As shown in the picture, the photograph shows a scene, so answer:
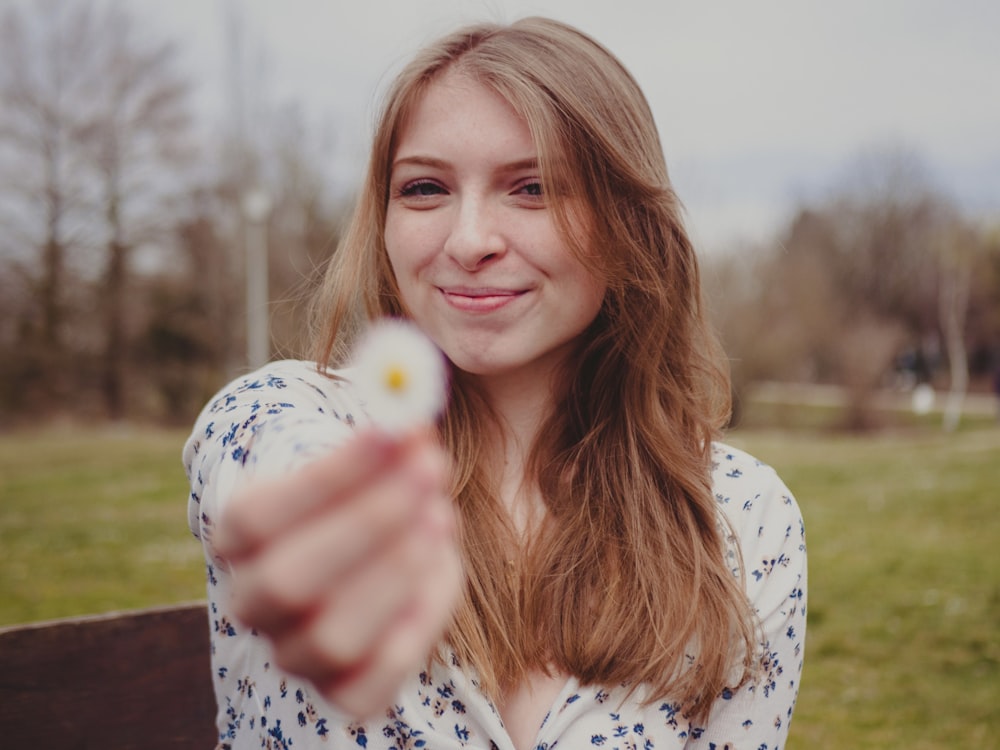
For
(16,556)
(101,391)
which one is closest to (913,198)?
(101,391)

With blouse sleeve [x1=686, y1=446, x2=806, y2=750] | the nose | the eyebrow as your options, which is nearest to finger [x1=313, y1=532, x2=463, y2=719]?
the nose

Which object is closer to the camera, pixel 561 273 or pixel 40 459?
pixel 561 273

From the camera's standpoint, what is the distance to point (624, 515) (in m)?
1.83

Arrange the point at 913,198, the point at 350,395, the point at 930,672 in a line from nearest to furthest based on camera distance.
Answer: the point at 350,395 < the point at 930,672 < the point at 913,198

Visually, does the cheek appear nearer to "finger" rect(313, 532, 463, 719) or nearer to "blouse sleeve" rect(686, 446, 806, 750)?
"blouse sleeve" rect(686, 446, 806, 750)

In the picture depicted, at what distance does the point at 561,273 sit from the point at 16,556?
266 inches

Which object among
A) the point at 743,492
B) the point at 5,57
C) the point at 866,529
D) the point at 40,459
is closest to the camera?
the point at 743,492

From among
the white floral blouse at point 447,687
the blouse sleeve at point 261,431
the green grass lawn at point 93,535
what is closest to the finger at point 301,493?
the blouse sleeve at point 261,431

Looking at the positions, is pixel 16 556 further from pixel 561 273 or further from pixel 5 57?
pixel 5 57

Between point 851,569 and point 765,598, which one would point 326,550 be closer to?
point 765,598

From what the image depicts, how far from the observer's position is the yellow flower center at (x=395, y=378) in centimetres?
63

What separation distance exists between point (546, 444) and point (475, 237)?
61 centimetres

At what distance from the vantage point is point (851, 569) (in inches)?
249

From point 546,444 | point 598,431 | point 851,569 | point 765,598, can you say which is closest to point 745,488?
point 765,598
